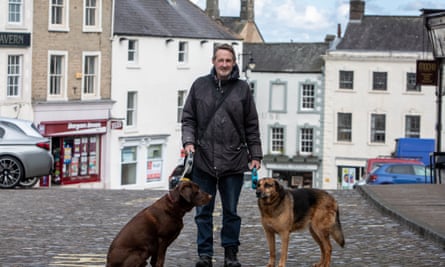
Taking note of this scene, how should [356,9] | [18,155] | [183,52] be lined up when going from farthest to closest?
[356,9], [183,52], [18,155]

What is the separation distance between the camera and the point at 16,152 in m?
26.5

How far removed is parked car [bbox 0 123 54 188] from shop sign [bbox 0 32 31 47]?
819 inches

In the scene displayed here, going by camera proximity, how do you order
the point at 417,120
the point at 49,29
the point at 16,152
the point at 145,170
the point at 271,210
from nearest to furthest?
the point at 271,210 < the point at 16,152 < the point at 49,29 < the point at 145,170 < the point at 417,120

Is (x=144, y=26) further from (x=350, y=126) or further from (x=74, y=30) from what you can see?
(x=350, y=126)

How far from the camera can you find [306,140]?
237 feet

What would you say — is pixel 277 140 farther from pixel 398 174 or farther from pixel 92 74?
pixel 398 174

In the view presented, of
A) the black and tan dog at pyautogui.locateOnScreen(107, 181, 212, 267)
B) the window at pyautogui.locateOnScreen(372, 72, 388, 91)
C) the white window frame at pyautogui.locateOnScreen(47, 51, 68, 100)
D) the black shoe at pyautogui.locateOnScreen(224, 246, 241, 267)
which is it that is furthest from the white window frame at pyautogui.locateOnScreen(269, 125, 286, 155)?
the black and tan dog at pyautogui.locateOnScreen(107, 181, 212, 267)

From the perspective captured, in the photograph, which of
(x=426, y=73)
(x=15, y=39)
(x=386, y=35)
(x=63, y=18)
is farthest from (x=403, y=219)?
(x=386, y=35)

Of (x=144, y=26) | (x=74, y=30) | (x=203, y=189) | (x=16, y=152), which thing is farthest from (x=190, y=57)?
(x=203, y=189)

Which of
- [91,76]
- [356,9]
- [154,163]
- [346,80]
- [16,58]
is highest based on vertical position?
[356,9]

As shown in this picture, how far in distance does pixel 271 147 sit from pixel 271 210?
61591 millimetres

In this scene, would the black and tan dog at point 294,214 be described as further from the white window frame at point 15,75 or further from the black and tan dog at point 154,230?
the white window frame at point 15,75

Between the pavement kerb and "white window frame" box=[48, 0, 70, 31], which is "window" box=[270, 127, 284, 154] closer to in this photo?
"white window frame" box=[48, 0, 70, 31]

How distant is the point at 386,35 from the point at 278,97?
7.52 metres
